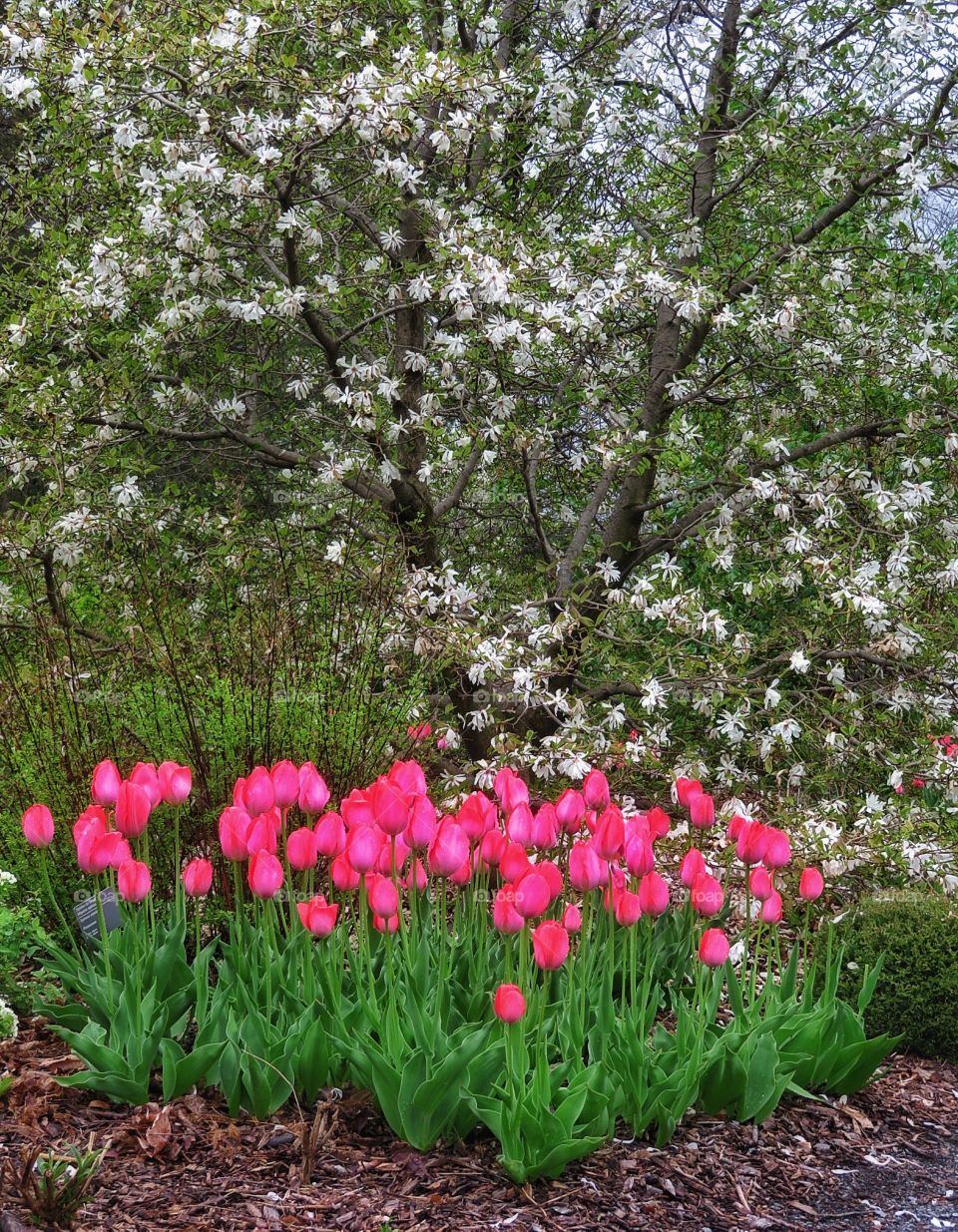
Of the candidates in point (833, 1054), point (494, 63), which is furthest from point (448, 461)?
point (833, 1054)

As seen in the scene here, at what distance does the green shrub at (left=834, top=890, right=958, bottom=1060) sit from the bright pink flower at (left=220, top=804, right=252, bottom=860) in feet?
6.24

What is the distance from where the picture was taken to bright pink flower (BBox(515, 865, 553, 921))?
2.48 metres

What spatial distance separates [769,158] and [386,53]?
1.72 meters

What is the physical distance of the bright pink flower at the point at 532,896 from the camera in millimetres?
2477

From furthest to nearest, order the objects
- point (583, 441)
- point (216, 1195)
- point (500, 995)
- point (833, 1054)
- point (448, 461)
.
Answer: point (583, 441), point (448, 461), point (833, 1054), point (216, 1195), point (500, 995)

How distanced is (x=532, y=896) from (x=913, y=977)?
172 cm

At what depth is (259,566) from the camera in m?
5.98

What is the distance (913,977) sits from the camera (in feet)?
11.9

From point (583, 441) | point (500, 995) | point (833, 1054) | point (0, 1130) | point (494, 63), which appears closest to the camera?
point (500, 995)

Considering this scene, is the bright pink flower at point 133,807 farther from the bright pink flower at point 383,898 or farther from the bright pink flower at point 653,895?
the bright pink flower at point 653,895

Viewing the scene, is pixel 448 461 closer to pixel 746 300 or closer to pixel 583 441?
pixel 583 441

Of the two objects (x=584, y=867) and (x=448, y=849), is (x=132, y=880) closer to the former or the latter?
(x=448, y=849)

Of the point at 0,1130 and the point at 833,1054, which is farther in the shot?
the point at 833,1054

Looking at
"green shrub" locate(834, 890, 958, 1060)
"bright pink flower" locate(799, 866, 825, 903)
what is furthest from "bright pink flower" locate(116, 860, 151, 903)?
"green shrub" locate(834, 890, 958, 1060)
